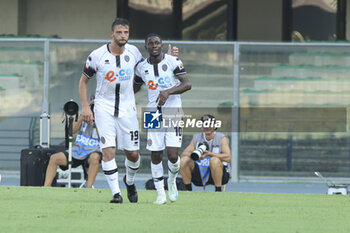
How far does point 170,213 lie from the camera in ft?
32.8

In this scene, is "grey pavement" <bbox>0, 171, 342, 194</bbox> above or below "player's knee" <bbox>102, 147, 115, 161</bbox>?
below

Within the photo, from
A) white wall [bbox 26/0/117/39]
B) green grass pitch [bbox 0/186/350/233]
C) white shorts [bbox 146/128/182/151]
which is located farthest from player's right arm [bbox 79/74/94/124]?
white wall [bbox 26/0/117/39]

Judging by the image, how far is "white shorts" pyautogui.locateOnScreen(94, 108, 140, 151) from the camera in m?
10.8

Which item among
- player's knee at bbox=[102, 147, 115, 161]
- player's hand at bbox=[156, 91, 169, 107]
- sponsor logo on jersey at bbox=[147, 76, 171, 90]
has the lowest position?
player's knee at bbox=[102, 147, 115, 161]

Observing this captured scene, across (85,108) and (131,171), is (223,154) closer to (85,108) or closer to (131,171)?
(131,171)

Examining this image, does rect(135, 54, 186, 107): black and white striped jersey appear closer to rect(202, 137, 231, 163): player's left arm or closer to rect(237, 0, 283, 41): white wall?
rect(202, 137, 231, 163): player's left arm

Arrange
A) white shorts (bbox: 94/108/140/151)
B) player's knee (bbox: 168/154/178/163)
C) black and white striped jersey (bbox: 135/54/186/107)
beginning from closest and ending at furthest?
white shorts (bbox: 94/108/140/151), black and white striped jersey (bbox: 135/54/186/107), player's knee (bbox: 168/154/178/163)

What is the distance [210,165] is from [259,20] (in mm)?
A: 11298

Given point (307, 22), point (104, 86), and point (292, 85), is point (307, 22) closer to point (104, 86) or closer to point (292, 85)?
point (292, 85)

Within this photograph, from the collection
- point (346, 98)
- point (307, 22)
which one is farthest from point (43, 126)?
point (307, 22)

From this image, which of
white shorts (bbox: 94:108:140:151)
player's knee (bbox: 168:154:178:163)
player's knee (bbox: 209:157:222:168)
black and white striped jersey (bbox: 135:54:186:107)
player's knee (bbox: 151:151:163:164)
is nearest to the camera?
white shorts (bbox: 94:108:140:151)

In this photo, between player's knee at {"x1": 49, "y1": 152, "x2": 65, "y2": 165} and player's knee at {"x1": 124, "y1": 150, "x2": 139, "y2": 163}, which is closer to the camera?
player's knee at {"x1": 124, "y1": 150, "x2": 139, "y2": 163}

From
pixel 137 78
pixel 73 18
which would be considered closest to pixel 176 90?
pixel 137 78

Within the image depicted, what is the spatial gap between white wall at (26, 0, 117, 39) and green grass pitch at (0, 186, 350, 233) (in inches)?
507
